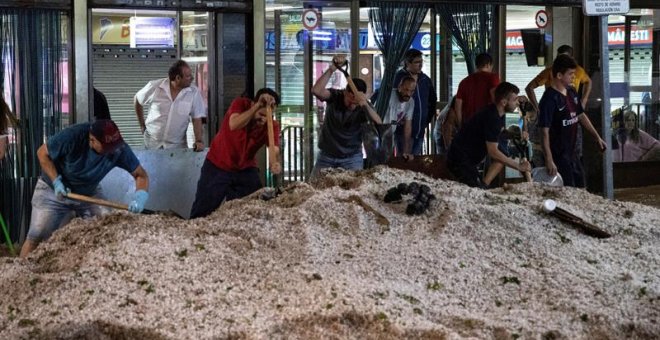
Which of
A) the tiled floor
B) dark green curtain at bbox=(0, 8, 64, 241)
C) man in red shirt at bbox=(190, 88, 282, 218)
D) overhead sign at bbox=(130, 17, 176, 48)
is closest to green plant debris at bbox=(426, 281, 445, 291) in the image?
man in red shirt at bbox=(190, 88, 282, 218)

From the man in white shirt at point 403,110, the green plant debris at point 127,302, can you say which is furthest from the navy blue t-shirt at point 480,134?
the green plant debris at point 127,302

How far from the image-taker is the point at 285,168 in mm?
13492

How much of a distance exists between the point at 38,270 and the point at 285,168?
6.97 metres

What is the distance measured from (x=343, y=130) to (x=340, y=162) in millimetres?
323

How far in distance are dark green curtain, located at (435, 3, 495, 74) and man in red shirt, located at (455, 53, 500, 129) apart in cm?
50

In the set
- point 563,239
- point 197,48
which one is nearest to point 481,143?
point 563,239

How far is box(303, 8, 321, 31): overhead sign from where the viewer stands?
1323 centimetres

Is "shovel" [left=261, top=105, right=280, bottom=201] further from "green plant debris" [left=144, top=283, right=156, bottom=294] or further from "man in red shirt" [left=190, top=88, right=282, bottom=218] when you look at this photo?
"green plant debris" [left=144, top=283, right=156, bottom=294]

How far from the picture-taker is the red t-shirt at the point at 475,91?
1340cm

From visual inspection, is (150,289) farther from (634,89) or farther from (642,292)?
(634,89)

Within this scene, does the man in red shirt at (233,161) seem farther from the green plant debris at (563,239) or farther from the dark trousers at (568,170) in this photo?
the dark trousers at (568,170)

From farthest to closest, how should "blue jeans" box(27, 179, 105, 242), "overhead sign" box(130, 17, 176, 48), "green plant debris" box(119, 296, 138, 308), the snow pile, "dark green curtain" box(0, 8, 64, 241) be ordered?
"overhead sign" box(130, 17, 176, 48) < "dark green curtain" box(0, 8, 64, 241) < "blue jeans" box(27, 179, 105, 242) < "green plant debris" box(119, 296, 138, 308) < the snow pile

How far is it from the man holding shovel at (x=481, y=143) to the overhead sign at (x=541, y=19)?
4.08m

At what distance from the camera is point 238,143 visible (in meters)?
10.3
